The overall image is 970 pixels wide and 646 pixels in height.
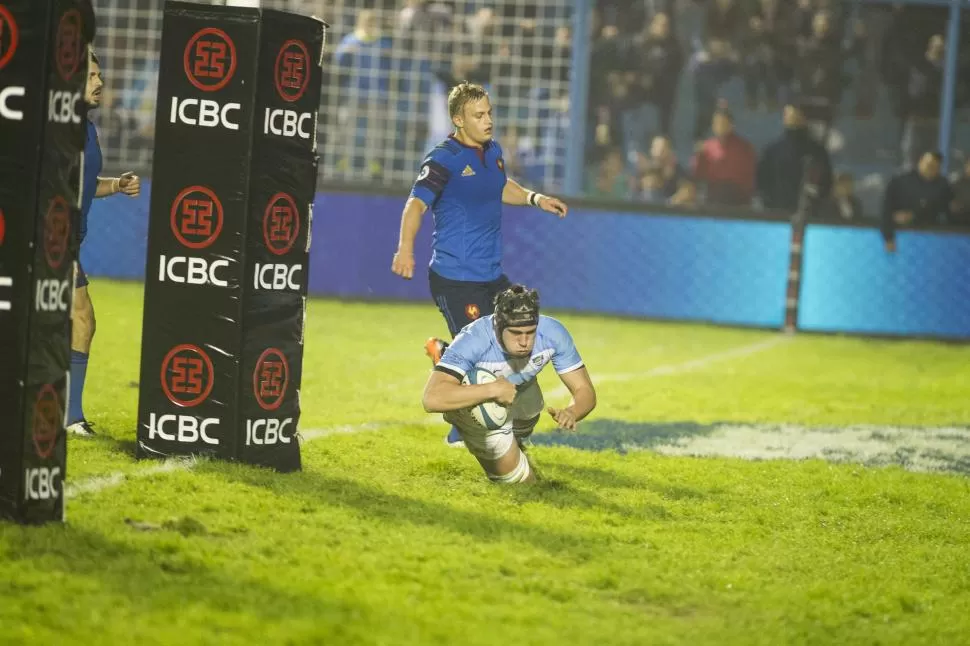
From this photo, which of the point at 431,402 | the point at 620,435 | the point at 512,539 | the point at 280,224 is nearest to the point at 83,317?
the point at 280,224

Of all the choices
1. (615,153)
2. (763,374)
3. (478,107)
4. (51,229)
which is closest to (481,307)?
(478,107)

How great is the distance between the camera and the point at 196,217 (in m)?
7.25

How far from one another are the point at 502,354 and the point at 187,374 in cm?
158

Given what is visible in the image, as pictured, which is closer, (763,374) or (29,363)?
(29,363)

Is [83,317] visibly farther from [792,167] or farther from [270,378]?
[792,167]

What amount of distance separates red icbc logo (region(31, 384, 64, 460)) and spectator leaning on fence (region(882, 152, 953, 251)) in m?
13.4

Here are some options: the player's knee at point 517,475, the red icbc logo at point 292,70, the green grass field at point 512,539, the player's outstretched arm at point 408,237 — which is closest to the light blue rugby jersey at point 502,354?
the player's knee at point 517,475

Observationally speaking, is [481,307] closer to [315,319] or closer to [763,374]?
[763,374]

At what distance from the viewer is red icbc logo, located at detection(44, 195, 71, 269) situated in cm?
586

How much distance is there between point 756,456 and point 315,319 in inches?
298

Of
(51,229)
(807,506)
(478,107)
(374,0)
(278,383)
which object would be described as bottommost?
(807,506)

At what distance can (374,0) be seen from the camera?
20156 mm

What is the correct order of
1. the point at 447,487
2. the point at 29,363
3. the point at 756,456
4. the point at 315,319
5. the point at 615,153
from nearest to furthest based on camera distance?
1. the point at 29,363
2. the point at 447,487
3. the point at 756,456
4. the point at 315,319
5. the point at 615,153

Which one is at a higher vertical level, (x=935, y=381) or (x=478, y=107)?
(x=478, y=107)
